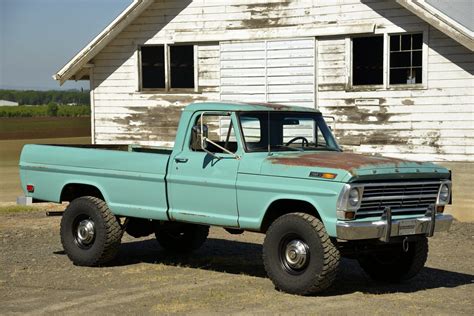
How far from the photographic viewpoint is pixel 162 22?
65.9 feet

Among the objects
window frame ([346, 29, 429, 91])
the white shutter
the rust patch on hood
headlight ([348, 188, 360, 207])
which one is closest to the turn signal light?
the rust patch on hood

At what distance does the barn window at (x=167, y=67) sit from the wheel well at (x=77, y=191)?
8322 mm

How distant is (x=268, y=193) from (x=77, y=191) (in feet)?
10.9

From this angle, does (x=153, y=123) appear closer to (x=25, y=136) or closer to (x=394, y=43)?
(x=394, y=43)

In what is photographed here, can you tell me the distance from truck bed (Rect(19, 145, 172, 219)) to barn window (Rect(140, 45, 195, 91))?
823 cm

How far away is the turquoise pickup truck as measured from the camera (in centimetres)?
914

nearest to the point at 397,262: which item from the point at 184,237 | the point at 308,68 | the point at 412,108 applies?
the point at 184,237

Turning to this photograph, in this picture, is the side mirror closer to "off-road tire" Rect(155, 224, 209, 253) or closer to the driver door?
the driver door

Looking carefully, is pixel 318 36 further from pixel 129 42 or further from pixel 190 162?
pixel 190 162

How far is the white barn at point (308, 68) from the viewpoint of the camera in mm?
17047

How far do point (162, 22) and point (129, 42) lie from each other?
0.94 metres

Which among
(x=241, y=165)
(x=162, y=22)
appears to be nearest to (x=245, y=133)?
(x=241, y=165)

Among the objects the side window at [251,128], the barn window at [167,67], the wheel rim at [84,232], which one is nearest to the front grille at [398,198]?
the side window at [251,128]

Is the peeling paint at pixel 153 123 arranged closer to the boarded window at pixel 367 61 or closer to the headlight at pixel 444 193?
the boarded window at pixel 367 61
